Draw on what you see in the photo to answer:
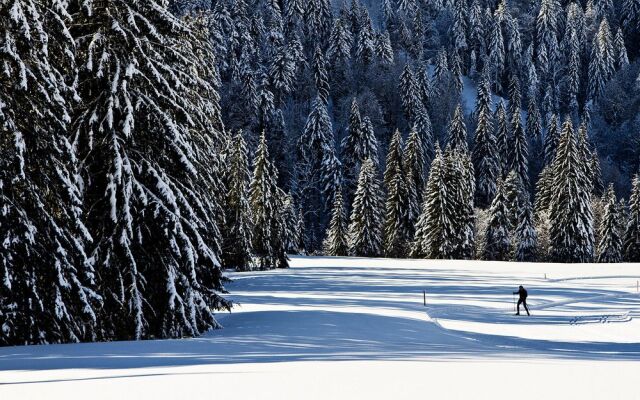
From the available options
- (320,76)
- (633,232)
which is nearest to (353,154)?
(320,76)

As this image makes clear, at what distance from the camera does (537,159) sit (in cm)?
13625

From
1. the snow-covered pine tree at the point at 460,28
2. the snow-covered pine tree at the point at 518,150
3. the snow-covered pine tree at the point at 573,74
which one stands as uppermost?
the snow-covered pine tree at the point at 460,28

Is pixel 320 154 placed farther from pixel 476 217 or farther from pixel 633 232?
pixel 633 232

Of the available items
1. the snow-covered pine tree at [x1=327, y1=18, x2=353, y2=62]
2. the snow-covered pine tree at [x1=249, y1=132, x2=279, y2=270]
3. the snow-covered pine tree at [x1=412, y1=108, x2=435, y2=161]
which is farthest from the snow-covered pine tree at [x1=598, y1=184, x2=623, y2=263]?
the snow-covered pine tree at [x1=327, y1=18, x2=353, y2=62]

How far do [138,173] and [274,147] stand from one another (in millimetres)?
103194

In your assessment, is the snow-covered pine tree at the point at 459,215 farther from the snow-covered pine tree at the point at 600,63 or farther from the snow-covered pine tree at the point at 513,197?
the snow-covered pine tree at the point at 600,63

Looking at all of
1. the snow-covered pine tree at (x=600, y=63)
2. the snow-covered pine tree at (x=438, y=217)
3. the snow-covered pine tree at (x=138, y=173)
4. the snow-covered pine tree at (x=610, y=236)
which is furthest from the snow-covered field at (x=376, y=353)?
the snow-covered pine tree at (x=600, y=63)

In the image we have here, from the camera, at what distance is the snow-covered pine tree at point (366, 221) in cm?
7781

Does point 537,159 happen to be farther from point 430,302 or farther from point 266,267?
point 430,302

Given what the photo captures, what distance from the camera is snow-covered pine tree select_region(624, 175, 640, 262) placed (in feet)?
254

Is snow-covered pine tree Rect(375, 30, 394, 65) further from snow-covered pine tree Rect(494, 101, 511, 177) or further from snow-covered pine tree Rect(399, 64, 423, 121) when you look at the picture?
snow-covered pine tree Rect(494, 101, 511, 177)

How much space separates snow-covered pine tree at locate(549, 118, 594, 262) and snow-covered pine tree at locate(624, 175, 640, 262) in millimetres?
5020

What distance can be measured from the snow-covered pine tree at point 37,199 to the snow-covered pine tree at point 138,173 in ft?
3.59

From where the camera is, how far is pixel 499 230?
7944 cm
